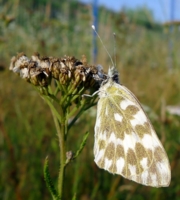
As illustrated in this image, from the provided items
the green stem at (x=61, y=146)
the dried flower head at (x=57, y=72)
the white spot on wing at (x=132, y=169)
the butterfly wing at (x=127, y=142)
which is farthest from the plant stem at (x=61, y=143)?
the white spot on wing at (x=132, y=169)

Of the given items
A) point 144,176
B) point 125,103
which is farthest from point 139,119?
point 144,176

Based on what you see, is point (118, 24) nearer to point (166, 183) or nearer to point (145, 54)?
point (166, 183)

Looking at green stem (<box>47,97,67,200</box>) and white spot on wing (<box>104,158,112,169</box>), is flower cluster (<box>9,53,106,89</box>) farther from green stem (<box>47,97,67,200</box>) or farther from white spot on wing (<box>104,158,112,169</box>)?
white spot on wing (<box>104,158,112,169</box>)

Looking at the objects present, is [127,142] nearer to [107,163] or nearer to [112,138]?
[112,138]

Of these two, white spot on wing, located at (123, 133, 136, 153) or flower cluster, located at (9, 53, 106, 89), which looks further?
white spot on wing, located at (123, 133, 136, 153)

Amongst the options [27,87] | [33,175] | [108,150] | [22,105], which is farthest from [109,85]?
[27,87]

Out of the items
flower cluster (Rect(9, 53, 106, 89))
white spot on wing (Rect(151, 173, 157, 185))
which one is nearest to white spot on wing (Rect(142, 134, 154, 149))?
white spot on wing (Rect(151, 173, 157, 185))
